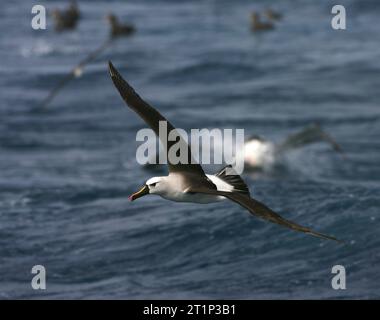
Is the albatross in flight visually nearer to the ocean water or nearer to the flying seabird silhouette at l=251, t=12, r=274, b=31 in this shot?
the ocean water

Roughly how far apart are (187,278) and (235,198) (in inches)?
188

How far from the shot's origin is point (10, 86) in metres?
26.7

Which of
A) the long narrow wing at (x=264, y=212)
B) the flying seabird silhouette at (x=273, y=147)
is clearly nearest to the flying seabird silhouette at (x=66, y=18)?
the flying seabird silhouette at (x=273, y=147)

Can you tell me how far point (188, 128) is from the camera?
22.6m

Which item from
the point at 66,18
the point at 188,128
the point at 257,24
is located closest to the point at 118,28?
the point at 66,18

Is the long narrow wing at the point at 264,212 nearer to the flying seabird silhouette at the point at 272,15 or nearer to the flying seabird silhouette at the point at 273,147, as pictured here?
the flying seabird silhouette at the point at 273,147

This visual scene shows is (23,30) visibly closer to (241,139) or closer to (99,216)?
(241,139)

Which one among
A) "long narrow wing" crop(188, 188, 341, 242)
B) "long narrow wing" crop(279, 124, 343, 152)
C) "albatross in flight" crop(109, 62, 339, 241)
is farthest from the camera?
"long narrow wing" crop(279, 124, 343, 152)

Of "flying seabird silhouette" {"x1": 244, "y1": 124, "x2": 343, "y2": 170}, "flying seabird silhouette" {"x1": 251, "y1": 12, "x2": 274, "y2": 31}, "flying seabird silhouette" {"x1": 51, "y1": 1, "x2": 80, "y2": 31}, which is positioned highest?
"flying seabird silhouette" {"x1": 51, "y1": 1, "x2": 80, "y2": 31}

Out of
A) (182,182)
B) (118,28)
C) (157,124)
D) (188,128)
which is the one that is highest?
(118,28)

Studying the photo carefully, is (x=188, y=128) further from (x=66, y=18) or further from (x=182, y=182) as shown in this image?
(x=182, y=182)

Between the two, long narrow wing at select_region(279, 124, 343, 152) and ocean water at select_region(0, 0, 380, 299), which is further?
long narrow wing at select_region(279, 124, 343, 152)

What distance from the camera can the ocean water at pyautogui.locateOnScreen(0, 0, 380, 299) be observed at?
47.9 feet

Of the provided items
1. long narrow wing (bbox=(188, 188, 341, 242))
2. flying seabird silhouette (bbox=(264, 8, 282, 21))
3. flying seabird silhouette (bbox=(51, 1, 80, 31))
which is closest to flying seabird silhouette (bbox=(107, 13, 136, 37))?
flying seabird silhouette (bbox=(51, 1, 80, 31))
